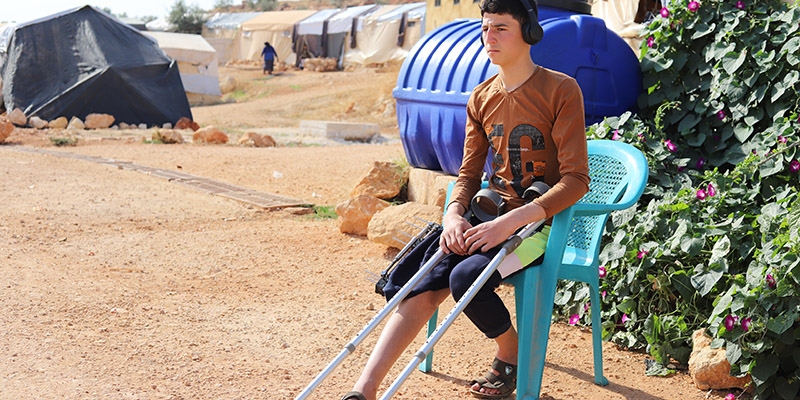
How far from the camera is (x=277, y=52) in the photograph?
36.2 m

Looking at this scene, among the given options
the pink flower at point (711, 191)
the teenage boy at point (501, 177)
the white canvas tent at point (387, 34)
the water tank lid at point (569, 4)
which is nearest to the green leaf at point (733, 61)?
the pink flower at point (711, 191)

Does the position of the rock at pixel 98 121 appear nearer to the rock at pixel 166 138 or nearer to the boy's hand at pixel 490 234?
the rock at pixel 166 138

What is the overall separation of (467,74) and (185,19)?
1630 inches

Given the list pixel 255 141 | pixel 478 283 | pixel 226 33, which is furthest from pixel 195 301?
pixel 226 33

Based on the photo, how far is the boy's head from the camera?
10.3 ft

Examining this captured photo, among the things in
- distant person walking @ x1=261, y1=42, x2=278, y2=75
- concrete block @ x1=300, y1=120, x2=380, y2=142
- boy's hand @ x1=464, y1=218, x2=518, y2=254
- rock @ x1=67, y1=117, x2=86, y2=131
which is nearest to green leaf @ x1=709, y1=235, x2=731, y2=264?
boy's hand @ x1=464, y1=218, x2=518, y2=254

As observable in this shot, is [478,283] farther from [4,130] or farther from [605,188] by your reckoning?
[4,130]

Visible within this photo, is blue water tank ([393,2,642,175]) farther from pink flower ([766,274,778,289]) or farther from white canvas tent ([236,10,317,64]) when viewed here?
white canvas tent ([236,10,317,64])

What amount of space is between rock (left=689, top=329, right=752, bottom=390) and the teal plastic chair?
375 mm

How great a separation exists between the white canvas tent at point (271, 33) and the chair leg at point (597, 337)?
107 ft

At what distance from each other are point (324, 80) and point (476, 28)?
22.5 metres

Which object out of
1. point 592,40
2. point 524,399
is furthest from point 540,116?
point 592,40

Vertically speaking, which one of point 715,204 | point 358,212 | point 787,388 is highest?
point 715,204

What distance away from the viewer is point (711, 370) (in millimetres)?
3541
